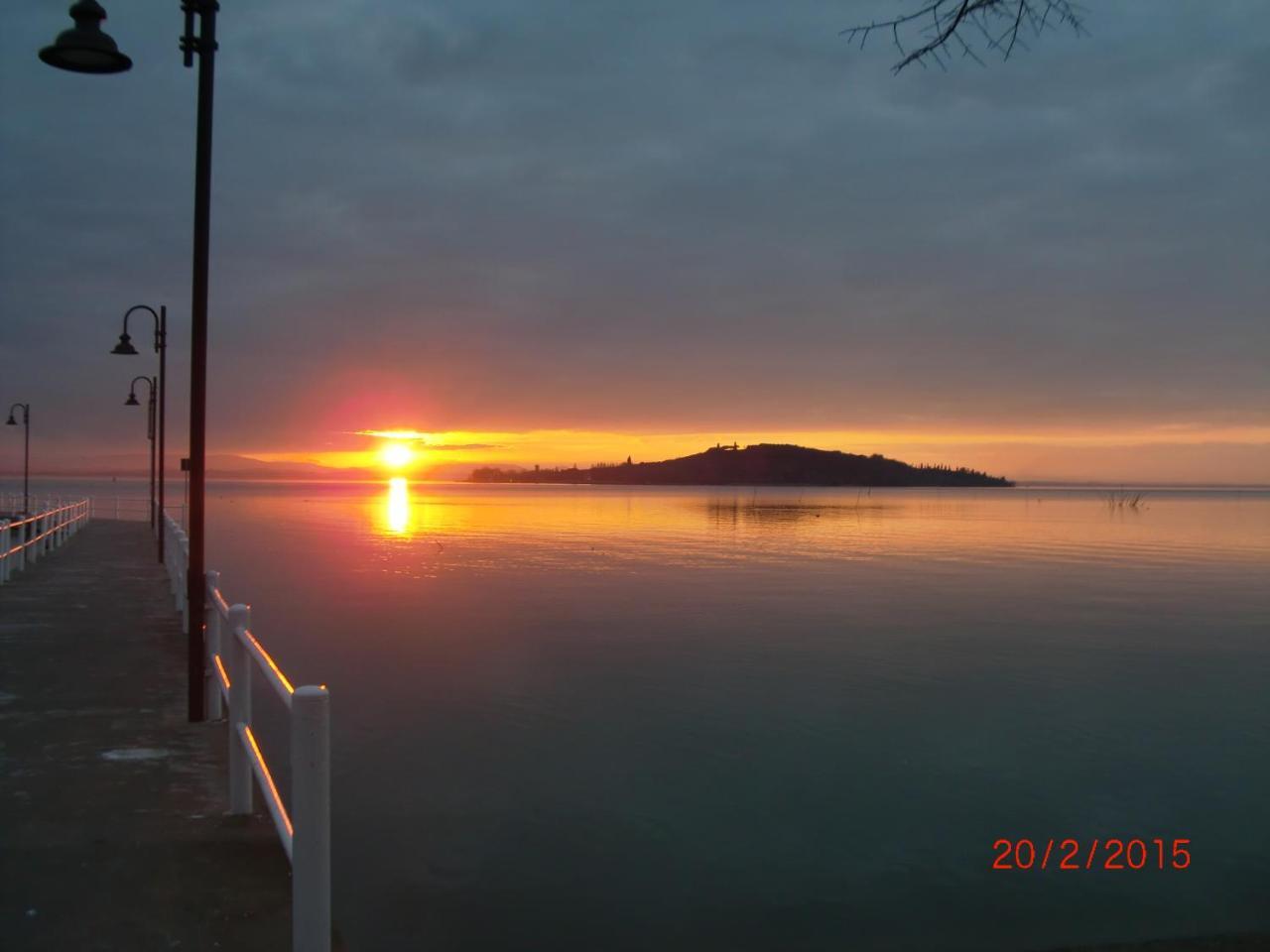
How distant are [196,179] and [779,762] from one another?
26.9 feet

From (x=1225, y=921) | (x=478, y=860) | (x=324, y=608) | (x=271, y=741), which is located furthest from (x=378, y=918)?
(x=324, y=608)

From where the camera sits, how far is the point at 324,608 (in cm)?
2477

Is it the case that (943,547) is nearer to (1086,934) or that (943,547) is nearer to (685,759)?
(685,759)

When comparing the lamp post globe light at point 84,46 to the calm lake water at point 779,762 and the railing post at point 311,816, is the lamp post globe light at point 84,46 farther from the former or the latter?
the calm lake water at point 779,762

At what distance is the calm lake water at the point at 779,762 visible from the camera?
7.62 metres

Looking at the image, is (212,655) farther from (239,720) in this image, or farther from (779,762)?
(779,762)

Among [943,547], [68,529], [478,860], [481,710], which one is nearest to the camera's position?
[478,860]

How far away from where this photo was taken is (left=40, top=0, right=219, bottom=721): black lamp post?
309 inches

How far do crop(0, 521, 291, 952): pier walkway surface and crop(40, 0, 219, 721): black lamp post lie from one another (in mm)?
985

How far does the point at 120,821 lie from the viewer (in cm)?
623

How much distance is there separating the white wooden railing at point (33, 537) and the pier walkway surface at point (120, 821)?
334 inches

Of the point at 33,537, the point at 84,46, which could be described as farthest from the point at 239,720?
the point at 33,537

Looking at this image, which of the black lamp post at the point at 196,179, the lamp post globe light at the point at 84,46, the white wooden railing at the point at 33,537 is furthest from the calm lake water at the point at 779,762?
the lamp post globe light at the point at 84,46

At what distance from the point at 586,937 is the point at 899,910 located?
7.90 feet
